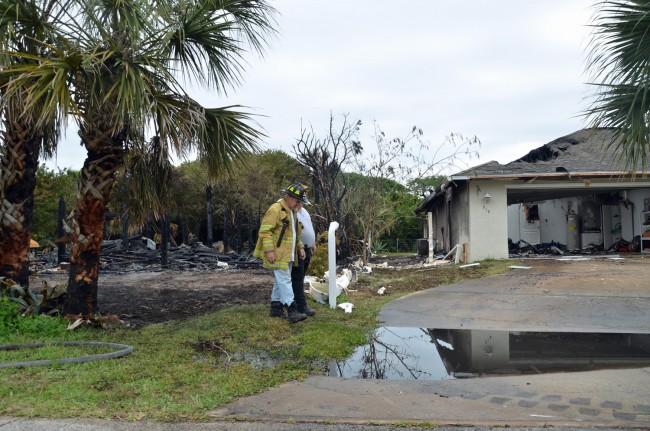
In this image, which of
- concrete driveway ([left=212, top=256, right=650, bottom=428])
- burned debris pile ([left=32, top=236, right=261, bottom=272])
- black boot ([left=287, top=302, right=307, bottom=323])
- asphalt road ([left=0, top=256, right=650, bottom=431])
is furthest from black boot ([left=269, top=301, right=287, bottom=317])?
burned debris pile ([left=32, top=236, right=261, bottom=272])

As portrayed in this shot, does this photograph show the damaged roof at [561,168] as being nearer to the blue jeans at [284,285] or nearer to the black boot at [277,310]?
the black boot at [277,310]

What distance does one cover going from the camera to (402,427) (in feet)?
12.6

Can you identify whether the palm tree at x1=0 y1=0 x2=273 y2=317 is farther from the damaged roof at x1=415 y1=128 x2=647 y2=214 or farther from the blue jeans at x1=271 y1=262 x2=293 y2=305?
the damaged roof at x1=415 y1=128 x2=647 y2=214

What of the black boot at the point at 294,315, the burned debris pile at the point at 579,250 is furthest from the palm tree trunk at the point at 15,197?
the burned debris pile at the point at 579,250

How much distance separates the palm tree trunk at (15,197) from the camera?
7527 millimetres

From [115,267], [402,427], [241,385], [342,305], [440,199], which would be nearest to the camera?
[402,427]

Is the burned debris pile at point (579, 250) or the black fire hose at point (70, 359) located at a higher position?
the burned debris pile at point (579, 250)

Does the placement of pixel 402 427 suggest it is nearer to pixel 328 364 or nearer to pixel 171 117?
pixel 328 364

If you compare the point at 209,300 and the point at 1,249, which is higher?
the point at 1,249

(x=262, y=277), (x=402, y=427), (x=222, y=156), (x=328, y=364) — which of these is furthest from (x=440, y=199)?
(x=402, y=427)

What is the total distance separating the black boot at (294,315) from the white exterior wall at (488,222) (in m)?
10.8

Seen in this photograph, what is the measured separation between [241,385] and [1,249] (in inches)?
182

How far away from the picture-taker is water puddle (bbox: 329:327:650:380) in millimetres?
5410

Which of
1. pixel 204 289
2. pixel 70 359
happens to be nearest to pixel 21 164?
pixel 70 359
